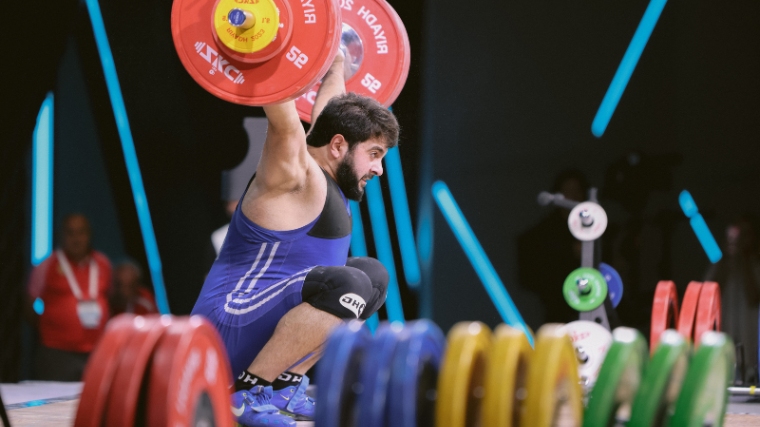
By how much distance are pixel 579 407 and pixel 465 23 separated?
10.6 feet

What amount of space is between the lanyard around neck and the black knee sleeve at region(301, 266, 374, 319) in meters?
2.15

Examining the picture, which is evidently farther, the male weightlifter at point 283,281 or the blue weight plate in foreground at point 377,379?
the male weightlifter at point 283,281

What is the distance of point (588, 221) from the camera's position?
3.74 meters

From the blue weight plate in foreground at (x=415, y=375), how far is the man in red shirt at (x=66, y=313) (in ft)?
9.09

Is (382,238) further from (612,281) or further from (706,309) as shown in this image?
(706,309)

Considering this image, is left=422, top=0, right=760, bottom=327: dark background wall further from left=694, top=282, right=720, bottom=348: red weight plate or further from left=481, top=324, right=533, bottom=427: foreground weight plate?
left=481, top=324, right=533, bottom=427: foreground weight plate

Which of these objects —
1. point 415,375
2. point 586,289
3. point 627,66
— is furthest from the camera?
point 627,66

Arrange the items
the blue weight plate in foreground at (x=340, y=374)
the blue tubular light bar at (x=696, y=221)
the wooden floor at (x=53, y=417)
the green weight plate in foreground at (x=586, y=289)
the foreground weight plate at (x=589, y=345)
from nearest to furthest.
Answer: the blue weight plate in foreground at (x=340, y=374) → the wooden floor at (x=53, y=417) → the foreground weight plate at (x=589, y=345) → the green weight plate in foreground at (x=586, y=289) → the blue tubular light bar at (x=696, y=221)

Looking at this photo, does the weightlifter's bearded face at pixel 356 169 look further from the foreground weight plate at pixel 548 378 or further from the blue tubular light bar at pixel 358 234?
the blue tubular light bar at pixel 358 234

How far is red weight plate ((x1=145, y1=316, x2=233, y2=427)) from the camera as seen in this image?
1100 millimetres

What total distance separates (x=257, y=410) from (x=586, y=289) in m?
2.18

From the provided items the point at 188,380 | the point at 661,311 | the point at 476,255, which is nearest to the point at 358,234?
the point at 476,255

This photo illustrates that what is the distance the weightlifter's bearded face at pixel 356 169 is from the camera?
92.0 inches

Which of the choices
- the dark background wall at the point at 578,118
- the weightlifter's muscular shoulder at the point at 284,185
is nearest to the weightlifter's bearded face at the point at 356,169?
the weightlifter's muscular shoulder at the point at 284,185
